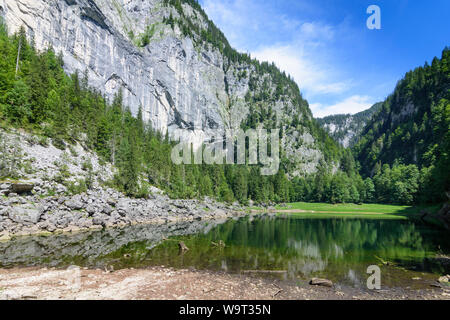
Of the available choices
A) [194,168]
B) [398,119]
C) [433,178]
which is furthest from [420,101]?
[194,168]

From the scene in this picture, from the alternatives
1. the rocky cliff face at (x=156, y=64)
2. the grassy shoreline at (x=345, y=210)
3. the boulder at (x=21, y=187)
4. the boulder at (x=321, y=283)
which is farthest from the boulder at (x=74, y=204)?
the rocky cliff face at (x=156, y=64)

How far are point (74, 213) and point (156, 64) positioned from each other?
359 feet

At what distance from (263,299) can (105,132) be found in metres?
66.6

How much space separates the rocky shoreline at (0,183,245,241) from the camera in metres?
26.2

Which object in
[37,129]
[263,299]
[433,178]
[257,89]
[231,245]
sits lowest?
[231,245]

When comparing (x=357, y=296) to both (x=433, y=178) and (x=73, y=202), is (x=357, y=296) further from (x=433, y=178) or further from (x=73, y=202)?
(x=433, y=178)

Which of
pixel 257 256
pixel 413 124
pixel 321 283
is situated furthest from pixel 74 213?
pixel 413 124

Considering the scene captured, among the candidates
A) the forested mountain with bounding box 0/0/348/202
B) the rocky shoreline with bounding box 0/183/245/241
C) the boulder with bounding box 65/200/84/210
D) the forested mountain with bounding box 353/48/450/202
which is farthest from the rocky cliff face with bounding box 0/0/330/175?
the boulder with bounding box 65/200/84/210

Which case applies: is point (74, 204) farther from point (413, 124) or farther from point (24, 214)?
point (413, 124)

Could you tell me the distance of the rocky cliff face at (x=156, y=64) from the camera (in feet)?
275

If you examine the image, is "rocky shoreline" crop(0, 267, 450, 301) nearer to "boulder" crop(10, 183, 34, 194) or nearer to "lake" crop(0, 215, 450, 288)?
"lake" crop(0, 215, 450, 288)

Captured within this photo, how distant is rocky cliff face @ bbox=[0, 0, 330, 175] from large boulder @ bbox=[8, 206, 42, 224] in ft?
245

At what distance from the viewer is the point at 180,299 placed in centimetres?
1041

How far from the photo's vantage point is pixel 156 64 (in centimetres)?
12319
